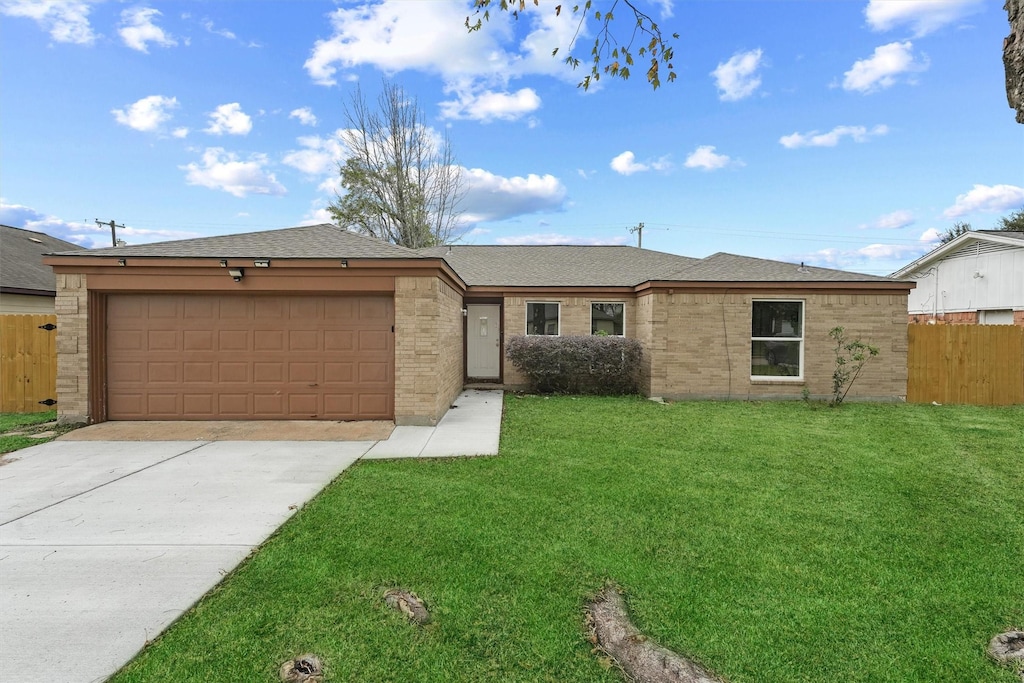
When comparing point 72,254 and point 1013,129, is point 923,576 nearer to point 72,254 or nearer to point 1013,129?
point 1013,129

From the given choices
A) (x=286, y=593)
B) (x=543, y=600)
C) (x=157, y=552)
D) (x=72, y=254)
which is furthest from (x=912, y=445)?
(x=72, y=254)

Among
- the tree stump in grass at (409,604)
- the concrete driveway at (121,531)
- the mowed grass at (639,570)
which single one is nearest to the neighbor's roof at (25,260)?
the concrete driveway at (121,531)

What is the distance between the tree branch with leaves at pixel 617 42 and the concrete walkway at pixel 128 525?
4.56 meters

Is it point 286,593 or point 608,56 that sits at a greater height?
point 608,56

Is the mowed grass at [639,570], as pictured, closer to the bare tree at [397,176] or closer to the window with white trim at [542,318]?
the window with white trim at [542,318]

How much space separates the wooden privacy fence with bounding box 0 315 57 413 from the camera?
9.30 m

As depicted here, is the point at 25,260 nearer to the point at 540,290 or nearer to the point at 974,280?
the point at 540,290

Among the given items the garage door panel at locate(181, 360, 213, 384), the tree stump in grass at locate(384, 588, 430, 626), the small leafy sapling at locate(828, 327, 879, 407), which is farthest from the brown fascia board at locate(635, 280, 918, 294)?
the tree stump in grass at locate(384, 588, 430, 626)

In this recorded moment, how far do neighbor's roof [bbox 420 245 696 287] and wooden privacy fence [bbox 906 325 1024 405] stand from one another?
5986 millimetres

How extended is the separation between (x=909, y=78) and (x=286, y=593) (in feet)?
42.6

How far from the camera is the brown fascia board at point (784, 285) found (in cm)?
1080

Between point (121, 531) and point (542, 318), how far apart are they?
10.3 m

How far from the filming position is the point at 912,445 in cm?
709

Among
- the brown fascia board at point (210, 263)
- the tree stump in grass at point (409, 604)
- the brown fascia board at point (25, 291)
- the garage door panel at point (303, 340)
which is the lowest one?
the tree stump in grass at point (409, 604)
